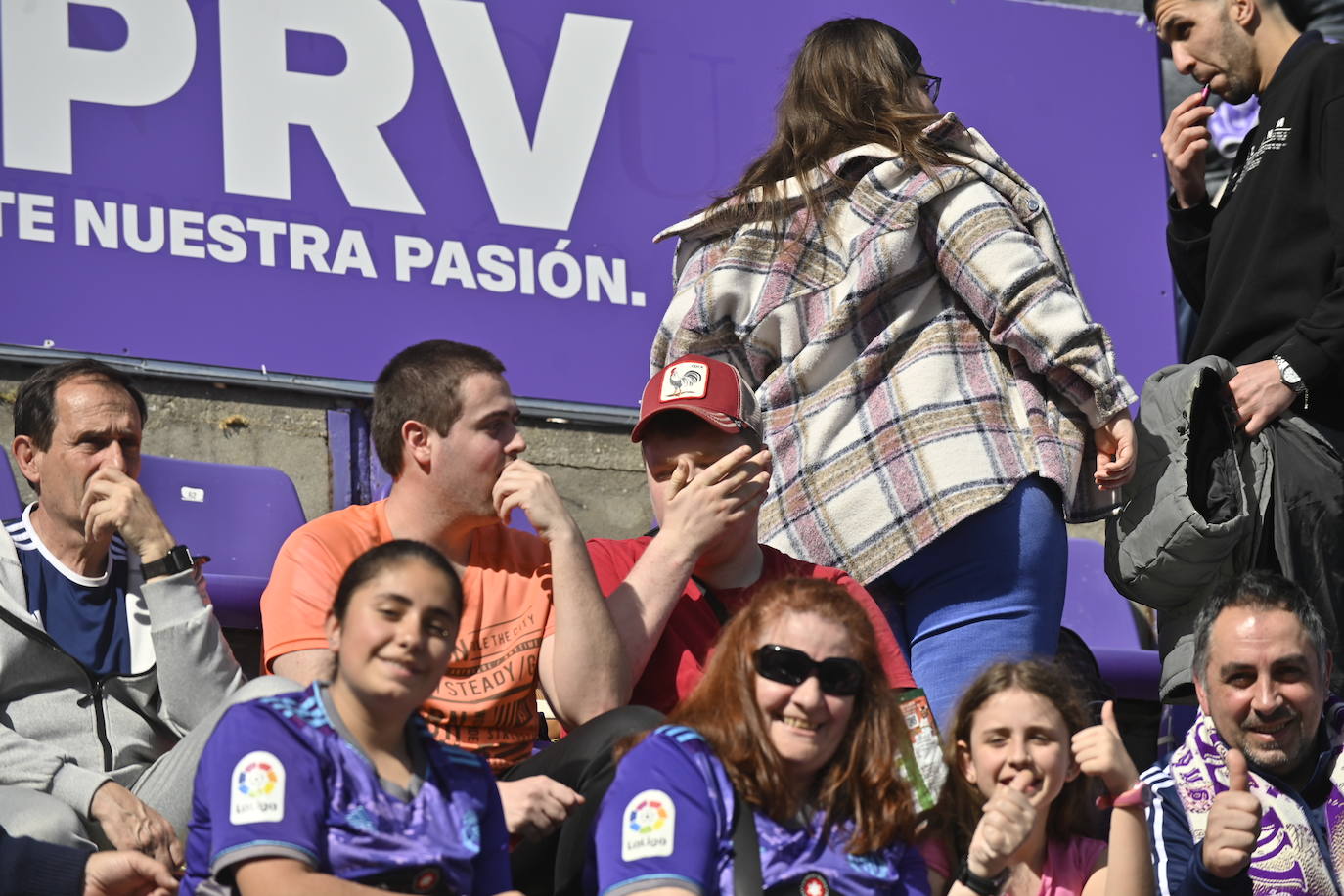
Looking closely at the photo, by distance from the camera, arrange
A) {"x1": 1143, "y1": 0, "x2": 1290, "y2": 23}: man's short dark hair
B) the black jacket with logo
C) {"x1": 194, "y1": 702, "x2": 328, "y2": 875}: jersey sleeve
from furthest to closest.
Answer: {"x1": 1143, "y1": 0, "x2": 1290, "y2": 23}: man's short dark hair → the black jacket with logo → {"x1": 194, "y1": 702, "x2": 328, "y2": 875}: jersey sleeve

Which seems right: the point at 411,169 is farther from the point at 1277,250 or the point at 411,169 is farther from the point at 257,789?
the point at 257,789

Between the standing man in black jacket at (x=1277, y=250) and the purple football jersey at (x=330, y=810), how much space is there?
1.64 metres

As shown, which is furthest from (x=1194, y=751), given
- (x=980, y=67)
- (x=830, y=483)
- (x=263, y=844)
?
(x=980, y=67)

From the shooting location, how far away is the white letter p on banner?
16.3 feet

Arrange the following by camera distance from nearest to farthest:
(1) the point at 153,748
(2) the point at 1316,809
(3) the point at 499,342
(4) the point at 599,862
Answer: (4) the point at 599,862, (2) the point at 1316,809, (1) the point at 153,748, (3) the point at 499,342

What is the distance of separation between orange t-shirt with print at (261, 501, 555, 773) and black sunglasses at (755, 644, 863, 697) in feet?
2.20

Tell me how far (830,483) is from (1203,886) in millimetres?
961

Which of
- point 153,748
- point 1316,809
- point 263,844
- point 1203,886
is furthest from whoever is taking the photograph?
point 153,748

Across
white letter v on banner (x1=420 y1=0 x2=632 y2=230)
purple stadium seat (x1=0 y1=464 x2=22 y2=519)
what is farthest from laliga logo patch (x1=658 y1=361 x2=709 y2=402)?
white letter v on banner (x1=420 y1=0 x2=632 y2=230)

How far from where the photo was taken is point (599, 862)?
9.07ft

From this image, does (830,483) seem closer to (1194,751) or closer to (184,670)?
(1194,751)

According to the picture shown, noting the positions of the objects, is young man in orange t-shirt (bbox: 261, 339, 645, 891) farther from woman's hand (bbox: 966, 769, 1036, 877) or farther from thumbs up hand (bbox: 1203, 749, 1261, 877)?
thumbs up hand (bbox: 1203, 749, 1261, 877)

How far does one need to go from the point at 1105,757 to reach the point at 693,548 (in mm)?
773

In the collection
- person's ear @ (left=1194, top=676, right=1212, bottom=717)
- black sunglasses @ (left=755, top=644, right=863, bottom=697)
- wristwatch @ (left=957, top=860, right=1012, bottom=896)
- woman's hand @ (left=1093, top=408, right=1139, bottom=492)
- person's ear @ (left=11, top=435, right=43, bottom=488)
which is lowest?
wristwatch @ (left=957, top=860, right=1012, bottom=896)
